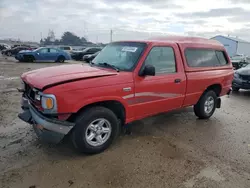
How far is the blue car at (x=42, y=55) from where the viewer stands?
19844mm

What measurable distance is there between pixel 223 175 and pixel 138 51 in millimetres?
2382

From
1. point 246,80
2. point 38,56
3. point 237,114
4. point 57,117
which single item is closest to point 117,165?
point 57,117

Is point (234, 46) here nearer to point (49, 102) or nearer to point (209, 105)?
point (209, 105)

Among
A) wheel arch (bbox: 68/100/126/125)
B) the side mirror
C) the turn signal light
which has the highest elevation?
the side mirror

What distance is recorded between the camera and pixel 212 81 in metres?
5.31

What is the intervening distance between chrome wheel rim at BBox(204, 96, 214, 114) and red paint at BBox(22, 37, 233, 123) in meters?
0.43

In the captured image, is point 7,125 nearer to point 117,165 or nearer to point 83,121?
point 83,121

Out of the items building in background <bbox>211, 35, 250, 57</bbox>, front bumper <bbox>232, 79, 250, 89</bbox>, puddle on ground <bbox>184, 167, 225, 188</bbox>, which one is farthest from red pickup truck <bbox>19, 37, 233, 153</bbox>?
building in background <bbox>211, 35, 250, 57</bbox>

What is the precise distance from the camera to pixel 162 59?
14.0 ft

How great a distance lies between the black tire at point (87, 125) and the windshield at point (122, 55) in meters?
0.85

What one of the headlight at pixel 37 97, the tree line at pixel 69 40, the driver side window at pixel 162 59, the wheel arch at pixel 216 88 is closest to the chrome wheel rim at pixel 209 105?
the wheel arch at pixel 216 88

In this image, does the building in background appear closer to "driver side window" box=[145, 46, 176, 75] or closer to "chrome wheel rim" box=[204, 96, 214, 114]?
"chrome wheel rim" box=[204, 96, 214, 114]

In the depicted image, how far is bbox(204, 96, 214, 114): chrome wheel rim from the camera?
18.1 feet

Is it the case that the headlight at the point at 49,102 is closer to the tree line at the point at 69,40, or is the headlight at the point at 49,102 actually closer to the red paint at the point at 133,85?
the red paint at the point at 133,85
